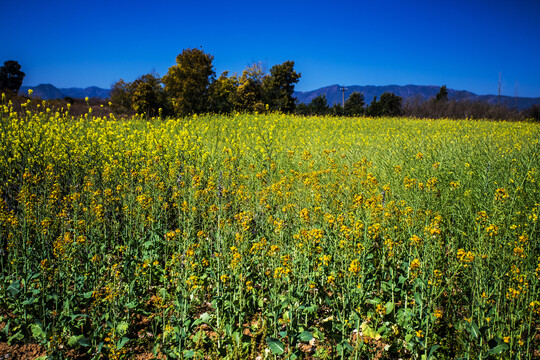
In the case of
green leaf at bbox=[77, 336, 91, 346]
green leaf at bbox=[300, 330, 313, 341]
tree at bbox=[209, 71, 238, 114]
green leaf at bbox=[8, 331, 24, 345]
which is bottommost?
green leaf at bbox=[8, 331, 24, 345]

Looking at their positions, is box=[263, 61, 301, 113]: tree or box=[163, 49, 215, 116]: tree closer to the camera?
box=[163, 49, 215, 116]: tree

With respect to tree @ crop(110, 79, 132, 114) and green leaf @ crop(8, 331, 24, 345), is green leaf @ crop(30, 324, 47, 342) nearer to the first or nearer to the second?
green leaf @ crop(8, 331, 24, 345)

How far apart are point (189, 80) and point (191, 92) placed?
0.76 metres

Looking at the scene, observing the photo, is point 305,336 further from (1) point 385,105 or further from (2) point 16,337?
(1) point 385,105

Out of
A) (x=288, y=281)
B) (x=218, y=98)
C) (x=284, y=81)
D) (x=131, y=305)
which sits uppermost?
(x=284, y=81)

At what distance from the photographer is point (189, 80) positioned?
58.9 ft

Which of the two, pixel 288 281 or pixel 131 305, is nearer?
pixel 288 281

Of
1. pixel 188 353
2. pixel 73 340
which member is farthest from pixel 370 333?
pixel 73 340

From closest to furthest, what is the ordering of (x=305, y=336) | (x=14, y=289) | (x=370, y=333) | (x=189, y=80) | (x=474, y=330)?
(x=474, y=330), (x=305, y=336), (x=370, y=333), (x=14, y=289), (x=189, y=80)

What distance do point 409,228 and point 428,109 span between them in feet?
92.1

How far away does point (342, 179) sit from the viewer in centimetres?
488

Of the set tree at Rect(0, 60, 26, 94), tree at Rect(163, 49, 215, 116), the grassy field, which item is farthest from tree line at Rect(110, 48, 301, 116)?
tree at Rect(0, 60, 26, 94)

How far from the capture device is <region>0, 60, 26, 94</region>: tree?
46.7 m

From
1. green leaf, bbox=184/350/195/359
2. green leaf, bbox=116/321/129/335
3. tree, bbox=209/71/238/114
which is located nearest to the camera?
green leaf, bbox=184/350/195/359
